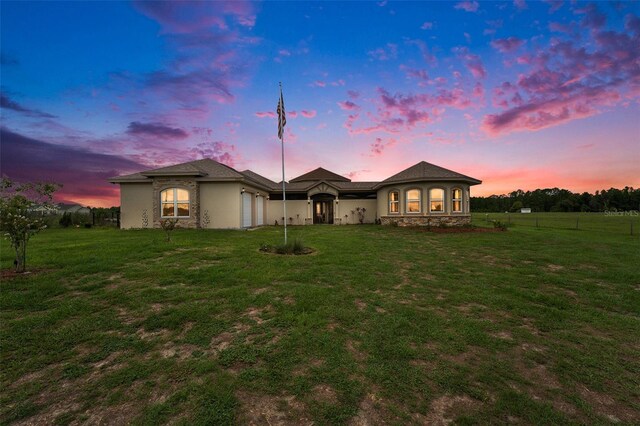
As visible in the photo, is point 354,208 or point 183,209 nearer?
point 183,209

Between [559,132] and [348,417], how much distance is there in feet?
83.4

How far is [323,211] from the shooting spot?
26031mm

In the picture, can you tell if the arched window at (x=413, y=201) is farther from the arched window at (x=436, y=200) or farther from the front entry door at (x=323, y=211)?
the front entry door at (x=323, y=211)

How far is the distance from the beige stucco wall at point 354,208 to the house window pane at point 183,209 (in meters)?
13.3

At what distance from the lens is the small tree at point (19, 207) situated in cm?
623

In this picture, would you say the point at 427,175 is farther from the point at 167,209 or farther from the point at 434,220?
the point at 167,209

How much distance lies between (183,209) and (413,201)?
17262mm

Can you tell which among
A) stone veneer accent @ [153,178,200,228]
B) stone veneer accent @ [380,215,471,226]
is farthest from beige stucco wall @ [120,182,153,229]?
stone veneer accent @ [380,215,471,226]

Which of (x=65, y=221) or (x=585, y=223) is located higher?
(x=65, y=221)

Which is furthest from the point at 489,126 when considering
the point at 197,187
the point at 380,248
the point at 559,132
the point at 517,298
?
the point at 197,187

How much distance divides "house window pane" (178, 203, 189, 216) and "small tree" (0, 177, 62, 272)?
34.5 ft

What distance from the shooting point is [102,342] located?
3.51m

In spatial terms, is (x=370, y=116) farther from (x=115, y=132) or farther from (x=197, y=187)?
(x=115, y=132)

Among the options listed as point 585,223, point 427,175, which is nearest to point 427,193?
point 427,175
